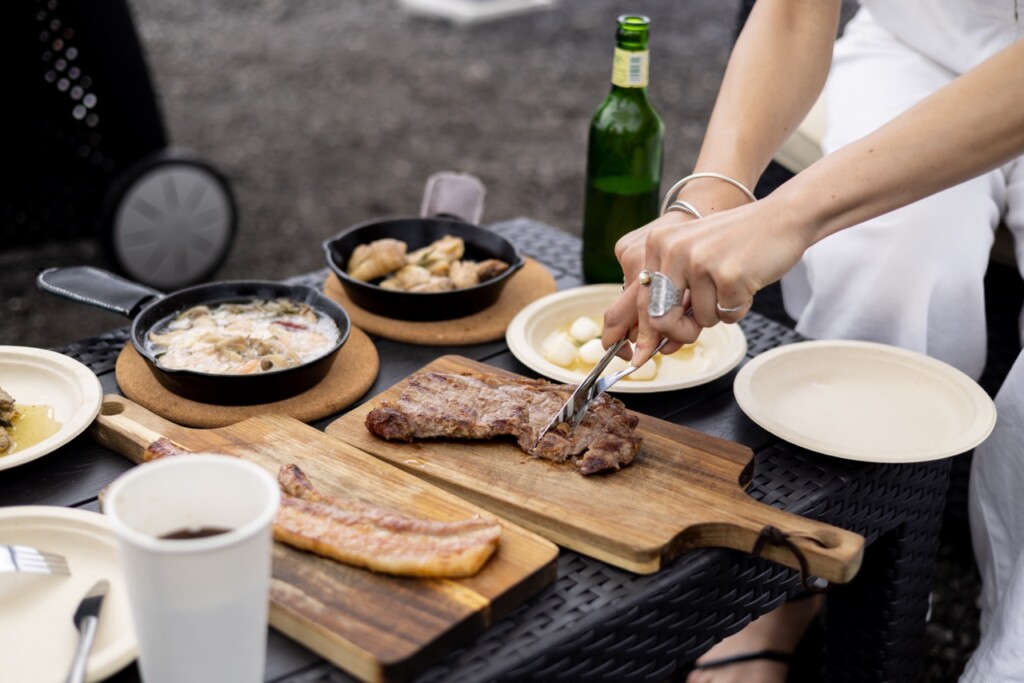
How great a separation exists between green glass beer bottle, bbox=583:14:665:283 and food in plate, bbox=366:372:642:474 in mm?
607

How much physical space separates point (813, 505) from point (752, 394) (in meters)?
0.24

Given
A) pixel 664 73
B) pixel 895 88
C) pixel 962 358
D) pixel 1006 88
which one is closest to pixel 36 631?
pixel 1006 88

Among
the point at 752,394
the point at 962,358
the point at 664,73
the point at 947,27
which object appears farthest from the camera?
the point at 664,73

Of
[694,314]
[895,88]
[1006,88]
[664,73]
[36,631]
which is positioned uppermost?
[1006,88]

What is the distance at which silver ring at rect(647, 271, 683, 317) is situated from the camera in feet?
4.67

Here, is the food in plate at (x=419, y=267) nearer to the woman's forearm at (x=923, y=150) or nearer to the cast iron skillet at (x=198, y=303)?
the cast iron skillet at (x=198, y=303)

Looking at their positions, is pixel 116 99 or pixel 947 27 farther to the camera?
pixel 116 99

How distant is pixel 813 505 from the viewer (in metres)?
1.46

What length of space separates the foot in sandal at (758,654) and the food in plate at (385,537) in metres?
1.00

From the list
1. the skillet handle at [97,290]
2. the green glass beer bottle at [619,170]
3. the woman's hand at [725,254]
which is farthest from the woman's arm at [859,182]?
the skillet handle at [97,290]

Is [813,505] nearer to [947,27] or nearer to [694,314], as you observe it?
[694,314]

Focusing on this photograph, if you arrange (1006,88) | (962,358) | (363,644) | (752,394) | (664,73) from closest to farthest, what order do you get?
(363,644), (1006,88), (752,394), (962,358), (664,73)

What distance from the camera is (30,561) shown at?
1180mm

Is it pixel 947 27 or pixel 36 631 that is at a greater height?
pixel 947 27
